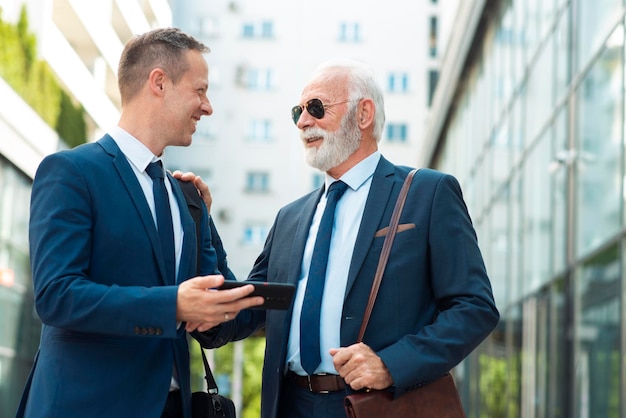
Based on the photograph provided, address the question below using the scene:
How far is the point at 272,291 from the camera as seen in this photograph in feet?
12.1

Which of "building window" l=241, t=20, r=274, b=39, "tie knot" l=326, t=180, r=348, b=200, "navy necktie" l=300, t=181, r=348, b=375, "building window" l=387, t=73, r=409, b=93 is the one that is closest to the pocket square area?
"navy necktie" l=300, t=181, r=348, b=375

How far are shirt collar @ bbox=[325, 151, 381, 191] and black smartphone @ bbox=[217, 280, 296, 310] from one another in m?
1.14

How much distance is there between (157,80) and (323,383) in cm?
136

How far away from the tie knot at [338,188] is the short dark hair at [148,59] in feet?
2.83

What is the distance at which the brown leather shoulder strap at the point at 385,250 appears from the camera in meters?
4.28

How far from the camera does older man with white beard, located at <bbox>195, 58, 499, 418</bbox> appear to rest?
Result: 415 centimetres

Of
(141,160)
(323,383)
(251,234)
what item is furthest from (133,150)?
(251,234)

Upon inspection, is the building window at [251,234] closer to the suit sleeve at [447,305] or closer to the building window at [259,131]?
the building window at [259,131]

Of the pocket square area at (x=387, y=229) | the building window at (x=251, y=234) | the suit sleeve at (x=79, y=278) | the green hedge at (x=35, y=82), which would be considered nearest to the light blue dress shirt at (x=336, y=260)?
the pocket square area at (x=387, y=229)

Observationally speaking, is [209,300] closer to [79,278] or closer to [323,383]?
[79,278]

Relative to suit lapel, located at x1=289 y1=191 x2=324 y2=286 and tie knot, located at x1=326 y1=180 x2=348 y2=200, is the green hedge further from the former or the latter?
tie knot, located at x1=326 y1=180 x2=348 y2=200

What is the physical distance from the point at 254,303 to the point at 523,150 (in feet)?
47.3

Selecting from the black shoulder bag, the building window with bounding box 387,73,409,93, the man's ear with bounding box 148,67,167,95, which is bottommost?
the black shoulder bag

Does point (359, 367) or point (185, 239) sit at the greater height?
point (185, 239)
